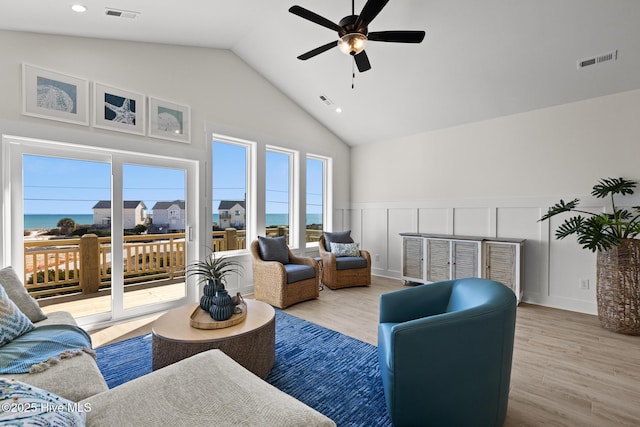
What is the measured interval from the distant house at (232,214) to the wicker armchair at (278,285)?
1.55 ft

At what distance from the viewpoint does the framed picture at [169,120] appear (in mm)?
3621

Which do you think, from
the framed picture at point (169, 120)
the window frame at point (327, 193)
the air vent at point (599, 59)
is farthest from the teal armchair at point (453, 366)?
the window frame at point (327, 193)

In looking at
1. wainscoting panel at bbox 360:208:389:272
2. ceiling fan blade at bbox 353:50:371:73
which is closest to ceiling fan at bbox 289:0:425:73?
ceiling fan blade at bbox 353:50:371:73

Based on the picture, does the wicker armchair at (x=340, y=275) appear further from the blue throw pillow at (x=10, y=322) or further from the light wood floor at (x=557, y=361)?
the blue throw pillow at (x=10, y=322)

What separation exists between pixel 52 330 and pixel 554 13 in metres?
4.92

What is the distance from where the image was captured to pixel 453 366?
5.13ft

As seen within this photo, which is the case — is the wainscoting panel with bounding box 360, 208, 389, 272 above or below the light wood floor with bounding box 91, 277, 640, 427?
above

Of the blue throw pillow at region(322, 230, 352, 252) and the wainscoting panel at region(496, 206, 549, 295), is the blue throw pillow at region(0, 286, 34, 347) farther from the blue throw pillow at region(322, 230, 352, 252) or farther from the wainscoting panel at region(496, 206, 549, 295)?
the wainscoting panel at region(496, 206, 549, 295)

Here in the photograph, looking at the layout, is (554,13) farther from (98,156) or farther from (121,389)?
(98,156)

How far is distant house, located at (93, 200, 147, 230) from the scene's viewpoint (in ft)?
10.9

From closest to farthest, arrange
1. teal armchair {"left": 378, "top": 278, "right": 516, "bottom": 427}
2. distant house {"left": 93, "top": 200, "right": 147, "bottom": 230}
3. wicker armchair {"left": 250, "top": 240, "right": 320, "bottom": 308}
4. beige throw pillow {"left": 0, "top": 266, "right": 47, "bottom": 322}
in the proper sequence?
teal armchair {"left": 378, "top": 278, "right": 516, "bottom": 427} < beige throw pillow {"left": 0, "top": 266, "right": 47, "bottom": 322} < distant house {"left": 93, "top": 200, "right": 147, "bottom": 230} < wicker armchair {"left": 250, "top": 240, "right": 320, "bottom": 308}

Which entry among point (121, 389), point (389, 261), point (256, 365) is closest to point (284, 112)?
point (389, 261)

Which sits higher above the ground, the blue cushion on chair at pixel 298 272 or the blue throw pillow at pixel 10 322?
the blue throw pillow at pixel 10 322

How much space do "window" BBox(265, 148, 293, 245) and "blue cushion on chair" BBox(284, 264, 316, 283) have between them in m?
1.13
